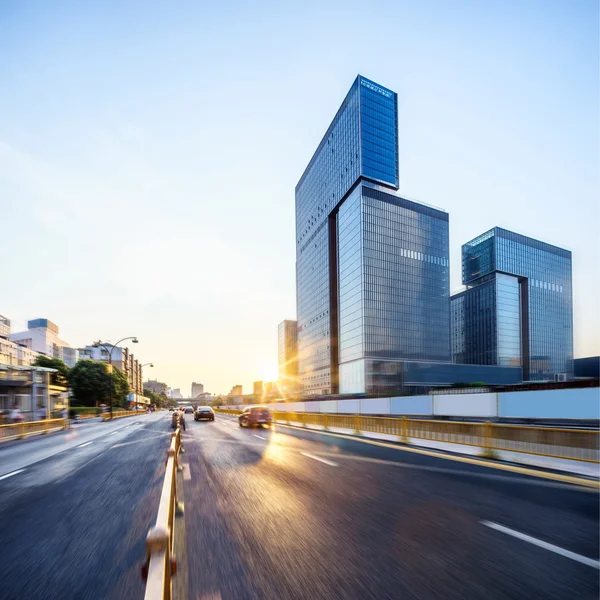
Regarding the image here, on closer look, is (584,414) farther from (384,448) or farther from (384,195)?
(384,195)

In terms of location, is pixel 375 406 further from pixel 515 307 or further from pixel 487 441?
pixel 515 307

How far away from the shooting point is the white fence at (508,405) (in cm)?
1584

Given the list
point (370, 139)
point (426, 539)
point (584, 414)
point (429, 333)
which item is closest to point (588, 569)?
point (426, 539)

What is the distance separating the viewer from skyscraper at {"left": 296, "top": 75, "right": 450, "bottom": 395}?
100 m

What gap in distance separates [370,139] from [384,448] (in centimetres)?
11415

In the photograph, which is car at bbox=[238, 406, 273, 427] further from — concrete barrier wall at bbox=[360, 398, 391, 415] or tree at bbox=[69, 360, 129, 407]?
tree at bbox=[69, 360, 129, 407]

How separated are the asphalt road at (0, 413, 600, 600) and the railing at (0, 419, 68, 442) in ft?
46.5

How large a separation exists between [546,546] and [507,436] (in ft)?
24.7

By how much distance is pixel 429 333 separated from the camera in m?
108

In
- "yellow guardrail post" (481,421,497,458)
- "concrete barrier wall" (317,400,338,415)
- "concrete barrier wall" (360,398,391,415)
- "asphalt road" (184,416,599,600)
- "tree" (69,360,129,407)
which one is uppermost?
"asphalt road" (184,416,599,600)

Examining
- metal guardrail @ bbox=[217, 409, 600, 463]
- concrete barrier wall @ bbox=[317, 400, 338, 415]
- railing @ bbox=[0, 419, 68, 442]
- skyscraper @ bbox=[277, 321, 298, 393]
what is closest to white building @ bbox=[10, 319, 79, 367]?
skyscraper @ bbox=[277, 321, 298, 393]

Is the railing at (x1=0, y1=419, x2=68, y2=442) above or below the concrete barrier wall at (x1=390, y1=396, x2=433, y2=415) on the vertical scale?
below

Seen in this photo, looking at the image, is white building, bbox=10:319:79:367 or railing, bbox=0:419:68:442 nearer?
railing, bbox=0:419:68:442

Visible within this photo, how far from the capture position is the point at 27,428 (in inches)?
944
